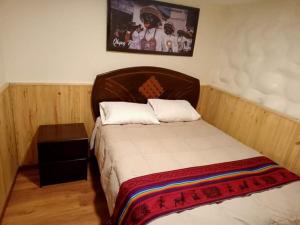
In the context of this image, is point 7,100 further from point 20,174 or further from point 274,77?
point 274,77

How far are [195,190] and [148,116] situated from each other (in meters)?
1.09

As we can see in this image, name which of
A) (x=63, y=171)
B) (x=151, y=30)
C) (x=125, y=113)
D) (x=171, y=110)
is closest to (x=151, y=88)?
(x=171, y=110)

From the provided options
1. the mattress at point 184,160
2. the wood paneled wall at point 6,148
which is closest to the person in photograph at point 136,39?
the mattress at point 184,160

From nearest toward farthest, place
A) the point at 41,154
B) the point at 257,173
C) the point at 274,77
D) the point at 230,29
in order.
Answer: the point at 257,173
the point at 41,154
the point at 274,77
the point at 230,29

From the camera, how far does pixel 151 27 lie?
2354 millimetres

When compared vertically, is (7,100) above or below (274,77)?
below

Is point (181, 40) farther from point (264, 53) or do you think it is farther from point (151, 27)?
point (264, 53)

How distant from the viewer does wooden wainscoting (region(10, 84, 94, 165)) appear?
2.12 metres

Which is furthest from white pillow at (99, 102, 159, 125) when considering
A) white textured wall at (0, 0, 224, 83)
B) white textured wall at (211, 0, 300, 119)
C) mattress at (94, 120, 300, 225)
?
white textured wall at (211, 0, 300, 119)

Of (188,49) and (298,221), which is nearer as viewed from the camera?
(298,221)

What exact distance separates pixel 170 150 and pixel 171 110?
2.34ft

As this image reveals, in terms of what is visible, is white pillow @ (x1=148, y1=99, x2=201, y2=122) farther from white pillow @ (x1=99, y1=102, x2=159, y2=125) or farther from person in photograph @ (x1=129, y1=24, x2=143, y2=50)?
person in photograph @ (x1=129, y1=24, x2=143, y2=50)

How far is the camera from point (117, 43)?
2281 mm

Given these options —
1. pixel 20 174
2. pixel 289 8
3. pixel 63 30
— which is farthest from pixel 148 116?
pixel 289 8
